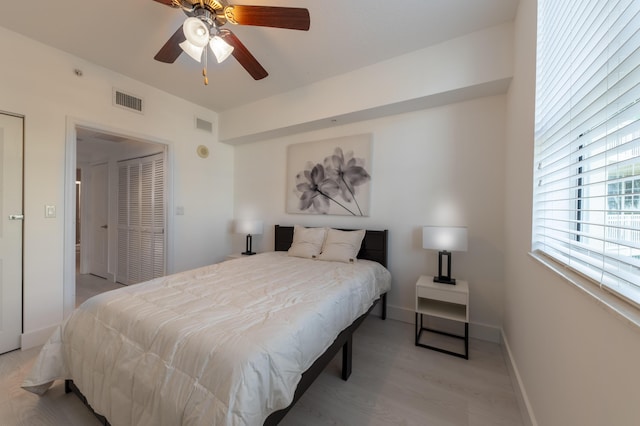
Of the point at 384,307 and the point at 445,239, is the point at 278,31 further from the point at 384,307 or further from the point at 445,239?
the point at 384,307

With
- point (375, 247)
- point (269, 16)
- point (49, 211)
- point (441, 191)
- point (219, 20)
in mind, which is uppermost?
point (219, 20)

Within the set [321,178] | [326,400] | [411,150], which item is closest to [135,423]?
[326,400]

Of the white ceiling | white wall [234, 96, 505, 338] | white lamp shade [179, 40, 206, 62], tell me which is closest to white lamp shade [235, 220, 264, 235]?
white wall [234, 96, 505, 338]

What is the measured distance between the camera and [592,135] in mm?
902

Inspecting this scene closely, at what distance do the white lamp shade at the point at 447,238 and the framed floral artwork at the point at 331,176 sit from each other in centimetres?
87

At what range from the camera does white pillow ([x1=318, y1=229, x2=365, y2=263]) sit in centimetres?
272

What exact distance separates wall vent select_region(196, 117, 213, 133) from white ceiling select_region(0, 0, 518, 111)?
0.79 meters

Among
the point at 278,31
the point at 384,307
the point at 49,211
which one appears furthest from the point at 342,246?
the point at 49,211

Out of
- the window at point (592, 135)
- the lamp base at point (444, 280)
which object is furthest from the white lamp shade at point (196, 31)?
the lamp base at point (444, 280)

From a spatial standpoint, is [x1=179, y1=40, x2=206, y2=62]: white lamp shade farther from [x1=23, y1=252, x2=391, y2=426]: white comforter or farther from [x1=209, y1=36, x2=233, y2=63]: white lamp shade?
[x1=23, y1=252, x2=391, y2=426]: white comforter

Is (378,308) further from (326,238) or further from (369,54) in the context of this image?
(369,54)

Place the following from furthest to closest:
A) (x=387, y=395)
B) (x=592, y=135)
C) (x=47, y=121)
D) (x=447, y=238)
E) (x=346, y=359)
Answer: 1. (x=47, y=121)
2. (x=447, y=238)
3. (x=346, y=359)
4. (x=387, y=395)
5. (x=592, y=135)

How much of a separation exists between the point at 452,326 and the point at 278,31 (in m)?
3.32

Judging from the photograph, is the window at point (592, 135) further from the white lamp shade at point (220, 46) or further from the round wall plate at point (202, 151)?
the round wall plate at point (202, 151)
